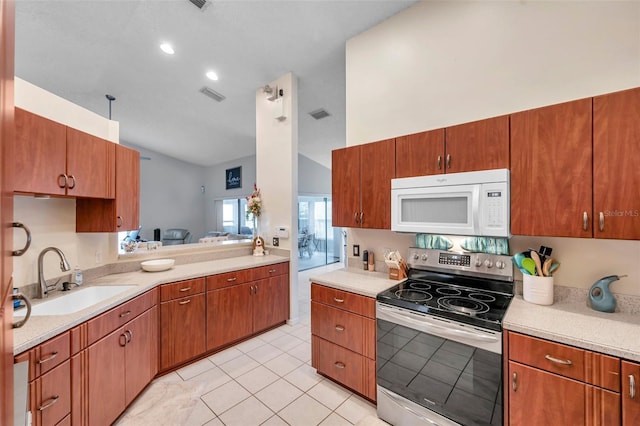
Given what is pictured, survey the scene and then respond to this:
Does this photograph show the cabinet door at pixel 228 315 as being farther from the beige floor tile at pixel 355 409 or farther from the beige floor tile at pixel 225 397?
the beige floor tile at pixel 355 409

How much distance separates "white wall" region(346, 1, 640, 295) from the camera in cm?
168

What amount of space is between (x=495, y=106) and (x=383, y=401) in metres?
2.41

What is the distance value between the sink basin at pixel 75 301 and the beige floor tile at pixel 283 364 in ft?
4.88

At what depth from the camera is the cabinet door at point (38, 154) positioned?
1502 mm

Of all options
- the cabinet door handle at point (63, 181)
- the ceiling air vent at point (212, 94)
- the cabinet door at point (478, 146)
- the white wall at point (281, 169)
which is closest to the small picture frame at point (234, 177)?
the ceiling air vent at point (212, 94)

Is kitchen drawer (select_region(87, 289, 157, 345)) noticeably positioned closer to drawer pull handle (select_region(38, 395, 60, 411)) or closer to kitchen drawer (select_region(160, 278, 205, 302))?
kitchen drawer (select_region(160, 278, 205, 302))

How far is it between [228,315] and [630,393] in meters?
2.95

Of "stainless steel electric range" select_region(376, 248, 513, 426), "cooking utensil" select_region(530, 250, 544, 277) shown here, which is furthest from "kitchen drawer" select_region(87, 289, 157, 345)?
"cooking utensil" select_region(530, 250, 544, 277)

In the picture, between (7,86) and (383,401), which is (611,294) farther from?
(7,86)

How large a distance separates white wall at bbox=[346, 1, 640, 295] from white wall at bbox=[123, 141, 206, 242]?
7.51 metres

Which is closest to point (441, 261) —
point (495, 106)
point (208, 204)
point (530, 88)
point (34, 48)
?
point (495, 106)

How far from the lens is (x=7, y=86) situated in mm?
610

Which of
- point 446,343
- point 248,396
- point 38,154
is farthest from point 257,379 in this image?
point 38,154

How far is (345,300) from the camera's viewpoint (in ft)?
7.13
